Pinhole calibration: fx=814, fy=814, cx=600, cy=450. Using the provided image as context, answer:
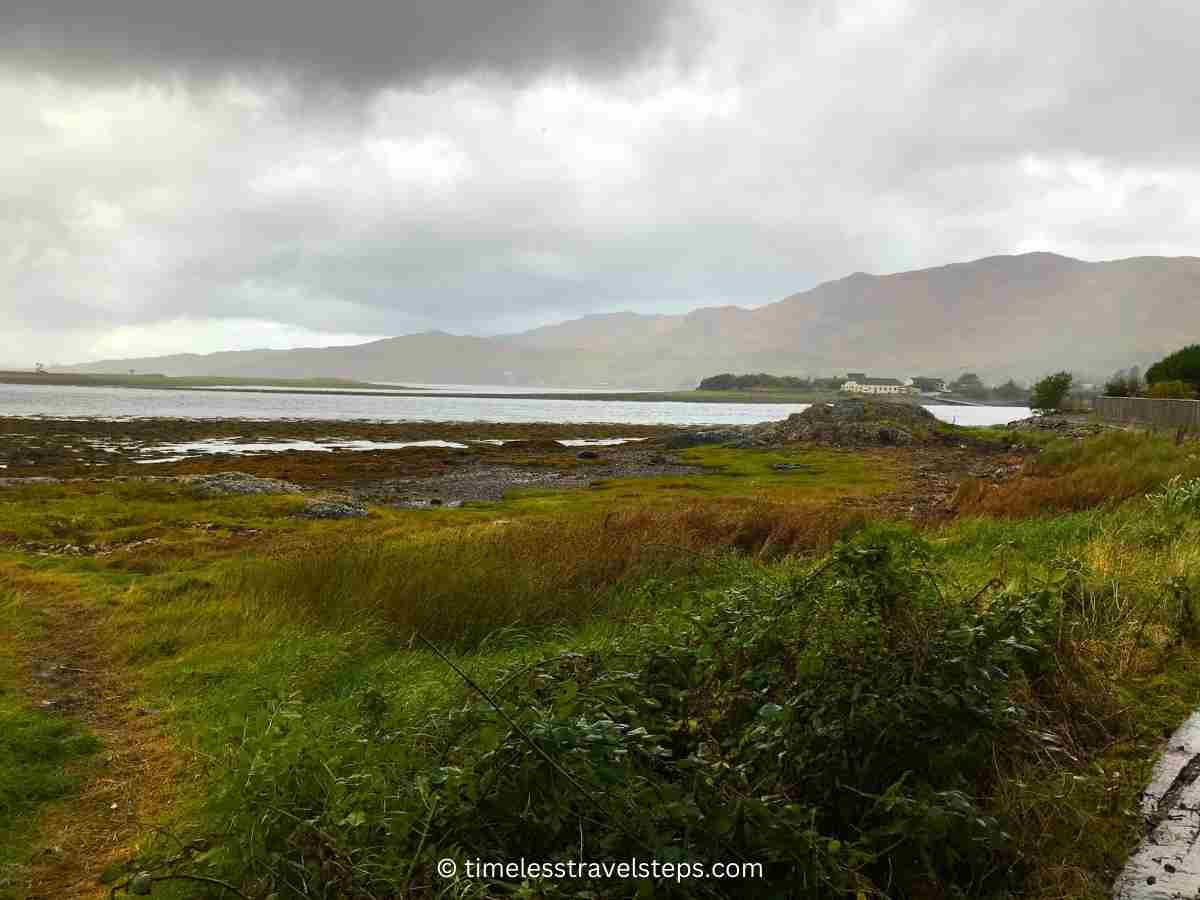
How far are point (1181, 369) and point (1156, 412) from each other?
2281cm

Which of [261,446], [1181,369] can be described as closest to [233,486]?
[261,446]

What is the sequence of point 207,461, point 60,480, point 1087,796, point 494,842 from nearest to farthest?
point 494,842 → point 1087,796 → point 60,480 → point 207,461

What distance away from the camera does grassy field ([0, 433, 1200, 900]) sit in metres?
3.95

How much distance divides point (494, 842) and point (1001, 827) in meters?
2.79

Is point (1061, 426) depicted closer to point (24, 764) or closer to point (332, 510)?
point (332, 510)

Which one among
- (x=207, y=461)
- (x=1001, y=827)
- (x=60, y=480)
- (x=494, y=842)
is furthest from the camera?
(x=207, y=461)

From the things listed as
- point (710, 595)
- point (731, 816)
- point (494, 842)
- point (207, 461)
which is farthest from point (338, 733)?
point (207, 461)

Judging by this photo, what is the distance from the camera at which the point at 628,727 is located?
15.7 ft

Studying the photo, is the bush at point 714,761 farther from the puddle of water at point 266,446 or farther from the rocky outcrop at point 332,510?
the puddle of water at point 266,446

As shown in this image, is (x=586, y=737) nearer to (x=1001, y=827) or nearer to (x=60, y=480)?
(x=1001, y=827)

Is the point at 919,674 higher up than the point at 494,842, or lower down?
higher up

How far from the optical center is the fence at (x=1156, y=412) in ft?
132

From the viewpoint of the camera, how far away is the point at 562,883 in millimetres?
3684

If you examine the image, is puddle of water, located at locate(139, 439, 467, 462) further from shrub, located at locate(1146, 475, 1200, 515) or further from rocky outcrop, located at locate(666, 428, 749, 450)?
shrub, located at locate(1146, 475, 1200, 515)
